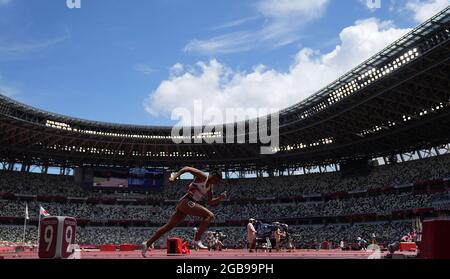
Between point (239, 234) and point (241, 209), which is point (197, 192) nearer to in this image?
point (239, 234)

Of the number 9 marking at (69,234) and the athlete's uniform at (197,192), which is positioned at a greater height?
the athlete's uniform at (197,192)

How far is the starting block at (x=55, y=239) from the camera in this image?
10.5 metres

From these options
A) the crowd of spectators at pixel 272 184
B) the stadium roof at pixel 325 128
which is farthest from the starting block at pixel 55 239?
the crowd of spectators at pixel 272 184

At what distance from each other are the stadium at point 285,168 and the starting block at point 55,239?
117ft

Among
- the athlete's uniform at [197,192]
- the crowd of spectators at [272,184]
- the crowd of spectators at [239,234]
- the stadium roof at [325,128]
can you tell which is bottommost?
the crowd of spectators at [239,234]

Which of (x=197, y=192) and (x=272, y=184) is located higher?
(x=272, y=184)

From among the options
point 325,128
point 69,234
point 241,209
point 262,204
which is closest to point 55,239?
point 69,234

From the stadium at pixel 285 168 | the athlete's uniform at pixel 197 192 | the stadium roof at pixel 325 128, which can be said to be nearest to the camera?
the athlete's uniform at pixel 197 192

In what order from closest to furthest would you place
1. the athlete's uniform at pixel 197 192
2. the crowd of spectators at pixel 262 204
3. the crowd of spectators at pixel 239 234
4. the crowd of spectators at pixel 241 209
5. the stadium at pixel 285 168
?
the athlete's uniform at pixel 197 192 → the stadium at pixel 285 168 → the crowd of spectators at pixel 239 234 → the crowd of spectators at pixel 262 204 → the crowd of spectators at pixel 241 209

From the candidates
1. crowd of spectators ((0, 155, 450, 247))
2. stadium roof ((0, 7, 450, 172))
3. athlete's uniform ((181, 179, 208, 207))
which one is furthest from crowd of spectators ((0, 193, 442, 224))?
athlete's uniform ((181, 179, 208, 207))

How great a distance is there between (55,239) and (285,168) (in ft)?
232

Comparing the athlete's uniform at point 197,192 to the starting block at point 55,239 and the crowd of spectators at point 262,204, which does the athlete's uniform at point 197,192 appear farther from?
the crowd of spectators at point 262,204

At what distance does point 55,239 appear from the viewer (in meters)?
10.5
